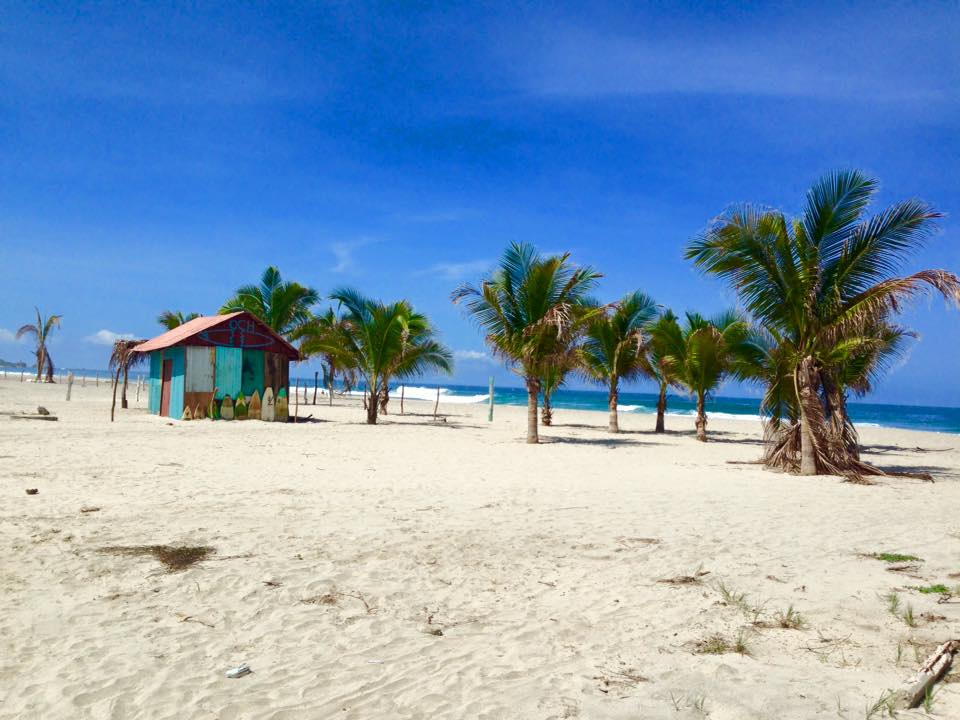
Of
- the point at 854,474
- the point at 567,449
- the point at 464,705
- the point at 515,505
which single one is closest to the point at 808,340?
the point at 854,474

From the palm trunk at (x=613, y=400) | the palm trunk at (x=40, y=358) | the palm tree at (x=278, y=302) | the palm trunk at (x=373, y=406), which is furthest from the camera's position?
the palm trunk at (x=40, y=358)

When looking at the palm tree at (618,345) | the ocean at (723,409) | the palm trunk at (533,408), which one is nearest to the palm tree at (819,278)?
the palm trunk at (533,408)

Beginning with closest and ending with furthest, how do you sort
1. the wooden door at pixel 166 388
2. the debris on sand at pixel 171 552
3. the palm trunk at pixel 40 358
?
the debris on sand at pixel 171 552 < the wooden door at pixel 166 388 < the palm trunk at pixel 40 358

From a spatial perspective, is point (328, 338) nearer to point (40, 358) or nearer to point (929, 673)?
point (929, 673)

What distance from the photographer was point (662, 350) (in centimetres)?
2095

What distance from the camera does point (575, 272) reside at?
15164mm

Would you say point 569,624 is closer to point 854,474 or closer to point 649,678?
point 649,678

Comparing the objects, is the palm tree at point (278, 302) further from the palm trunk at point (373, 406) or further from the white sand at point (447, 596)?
the white sand at point (447, 596)

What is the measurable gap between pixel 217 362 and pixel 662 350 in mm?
Answer: 13906

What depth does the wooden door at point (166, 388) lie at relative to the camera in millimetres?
19816

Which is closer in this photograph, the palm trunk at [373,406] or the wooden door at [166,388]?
the wooden door at [166,388]

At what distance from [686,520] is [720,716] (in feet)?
13.8

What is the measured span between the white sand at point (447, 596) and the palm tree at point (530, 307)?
666cm

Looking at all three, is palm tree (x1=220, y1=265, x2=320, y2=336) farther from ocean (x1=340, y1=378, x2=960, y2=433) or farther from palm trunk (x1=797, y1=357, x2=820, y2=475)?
palm trunk (x1=797, y1=357, x2=820, y2=475)
